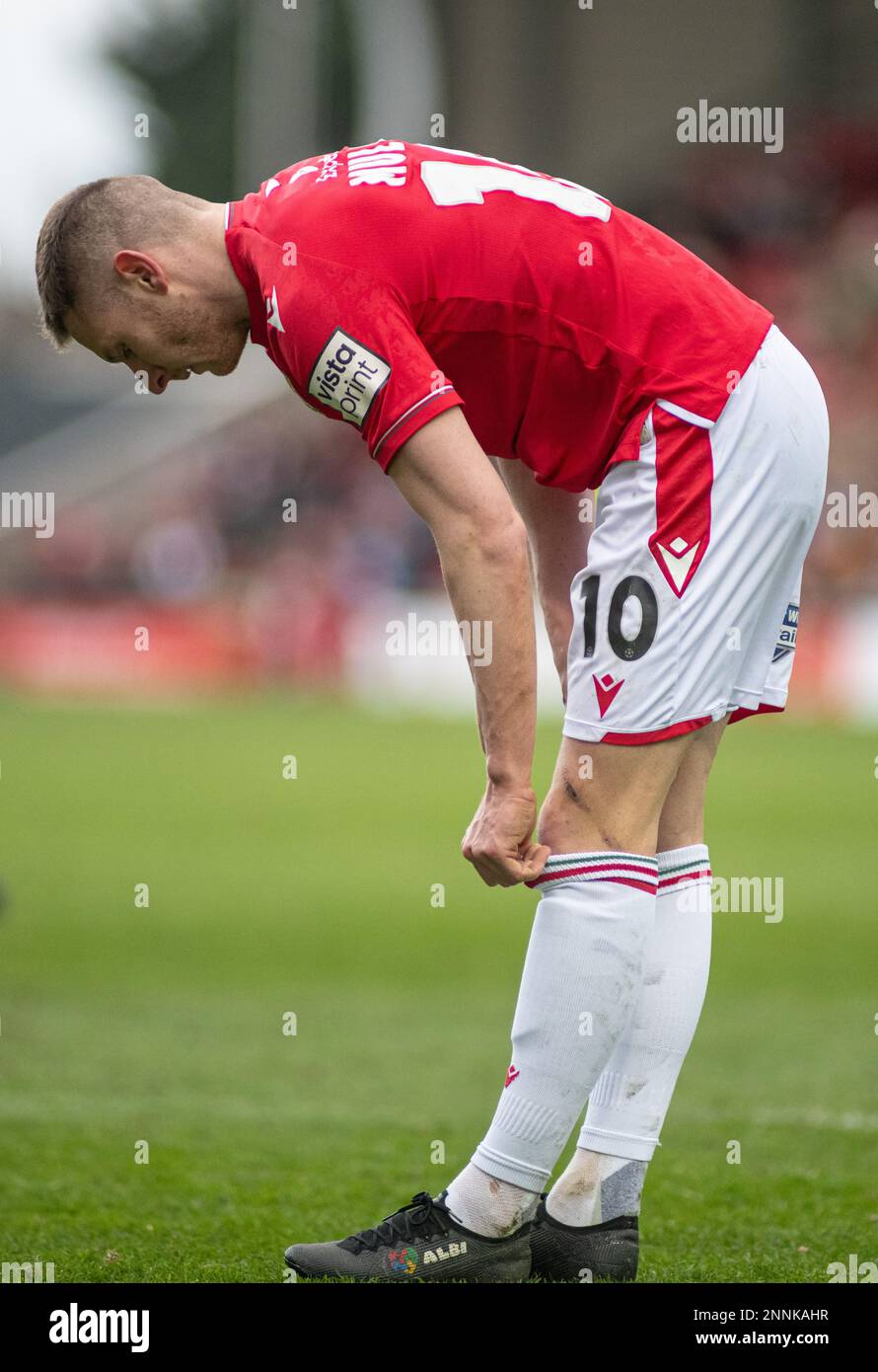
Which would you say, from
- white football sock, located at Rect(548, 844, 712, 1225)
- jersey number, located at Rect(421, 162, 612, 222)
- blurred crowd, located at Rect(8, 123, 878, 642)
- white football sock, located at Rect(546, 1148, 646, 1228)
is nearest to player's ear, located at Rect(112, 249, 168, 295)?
jersey number, located at Rect(421, 162, 612, 222)

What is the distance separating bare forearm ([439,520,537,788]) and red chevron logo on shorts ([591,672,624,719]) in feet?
0.38

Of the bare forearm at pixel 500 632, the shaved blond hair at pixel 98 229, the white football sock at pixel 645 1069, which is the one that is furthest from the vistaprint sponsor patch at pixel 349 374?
the white football sock at pixel 645 1069

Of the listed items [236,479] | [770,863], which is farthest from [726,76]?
[770,863]

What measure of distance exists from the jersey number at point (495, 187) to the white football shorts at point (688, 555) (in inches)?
15.3

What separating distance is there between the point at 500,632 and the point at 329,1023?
3.97 metres

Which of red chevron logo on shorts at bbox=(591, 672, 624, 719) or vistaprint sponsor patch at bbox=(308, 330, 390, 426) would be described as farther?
red chevron logo on shorts at bbox=(591, 672, 624, 719)

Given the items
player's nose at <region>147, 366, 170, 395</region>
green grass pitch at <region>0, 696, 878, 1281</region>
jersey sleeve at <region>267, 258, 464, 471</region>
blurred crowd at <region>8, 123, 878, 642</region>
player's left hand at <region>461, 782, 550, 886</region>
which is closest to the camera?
jersey sleeve at <region>267, 258, 464, 471</region>

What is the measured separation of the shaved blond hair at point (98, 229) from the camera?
2.87m

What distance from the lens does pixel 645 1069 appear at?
3123 mm

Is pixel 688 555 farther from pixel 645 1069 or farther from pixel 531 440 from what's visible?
pixel 645 1069

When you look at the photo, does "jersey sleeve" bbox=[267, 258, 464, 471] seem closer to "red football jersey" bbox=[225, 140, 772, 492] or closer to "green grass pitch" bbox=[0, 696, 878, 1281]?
"red football jersey" bbox=[225, 140, 772, 492]

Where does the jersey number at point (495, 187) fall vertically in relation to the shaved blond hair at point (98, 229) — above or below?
above

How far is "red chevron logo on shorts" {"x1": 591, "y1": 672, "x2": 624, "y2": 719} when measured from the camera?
287 centimetres

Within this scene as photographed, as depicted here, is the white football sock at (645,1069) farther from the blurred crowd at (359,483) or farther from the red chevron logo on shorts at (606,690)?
the blurred crowd at (359,483)
